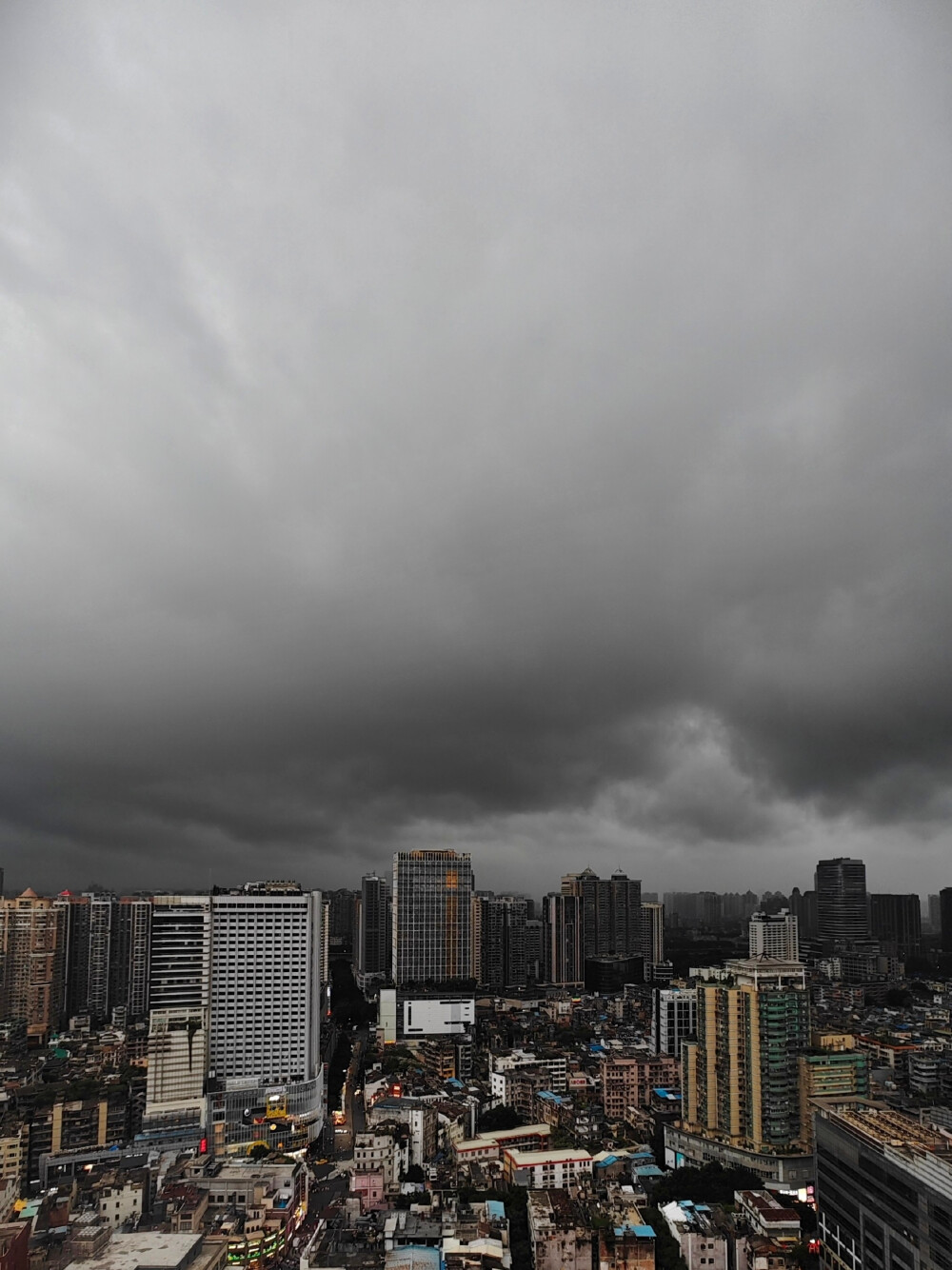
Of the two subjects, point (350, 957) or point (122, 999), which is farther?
point (350, 957)

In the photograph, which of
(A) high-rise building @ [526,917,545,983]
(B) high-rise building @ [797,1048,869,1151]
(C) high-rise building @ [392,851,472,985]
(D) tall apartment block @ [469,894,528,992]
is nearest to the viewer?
(B) high-rise building @ [797,1048,869,1151]

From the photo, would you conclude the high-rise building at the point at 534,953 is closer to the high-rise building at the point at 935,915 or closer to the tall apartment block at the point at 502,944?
the tall apartment block at the point at 502,944

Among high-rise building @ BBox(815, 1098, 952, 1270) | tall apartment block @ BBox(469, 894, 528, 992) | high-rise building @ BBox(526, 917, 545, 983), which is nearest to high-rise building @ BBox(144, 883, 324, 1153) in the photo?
high-rise building @ BBox(815, 1098, 952, 1270)

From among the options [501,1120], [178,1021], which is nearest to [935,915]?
[501,1120]

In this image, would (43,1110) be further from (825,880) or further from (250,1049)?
(825,880)

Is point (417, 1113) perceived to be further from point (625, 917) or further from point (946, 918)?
point (946, 918)

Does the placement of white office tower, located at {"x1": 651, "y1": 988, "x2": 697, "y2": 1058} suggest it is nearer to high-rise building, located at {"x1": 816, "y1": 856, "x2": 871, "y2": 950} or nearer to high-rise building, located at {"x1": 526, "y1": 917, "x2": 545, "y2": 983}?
high-rise building, located at {"x1": 526, "y1": 917, "x2": 545, "y2": 983}

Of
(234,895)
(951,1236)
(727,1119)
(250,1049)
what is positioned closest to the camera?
(951,1236)

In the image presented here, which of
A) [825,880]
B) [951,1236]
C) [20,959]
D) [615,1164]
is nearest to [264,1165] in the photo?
[615,1164]
